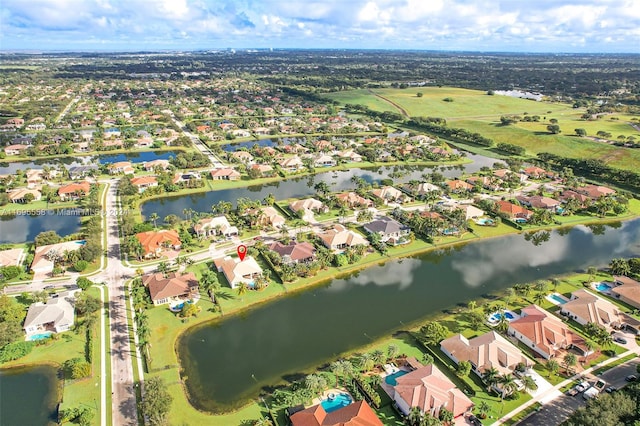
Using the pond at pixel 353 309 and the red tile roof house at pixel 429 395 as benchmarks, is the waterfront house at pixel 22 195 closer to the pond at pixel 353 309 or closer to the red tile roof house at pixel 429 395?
the pond at pixel 353 309

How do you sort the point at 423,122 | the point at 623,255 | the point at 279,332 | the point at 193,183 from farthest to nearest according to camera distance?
the point at 423,122
the point at 193,183
the point at 623,255
the point at 279,332

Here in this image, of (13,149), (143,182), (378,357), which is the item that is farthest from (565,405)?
(13,149)

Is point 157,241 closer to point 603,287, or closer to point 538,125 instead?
point 603,287

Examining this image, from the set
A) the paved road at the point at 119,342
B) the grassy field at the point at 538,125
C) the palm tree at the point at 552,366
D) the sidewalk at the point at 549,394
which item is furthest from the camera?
the grassy field at the point at 538,125

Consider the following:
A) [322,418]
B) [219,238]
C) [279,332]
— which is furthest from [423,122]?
[322,418]

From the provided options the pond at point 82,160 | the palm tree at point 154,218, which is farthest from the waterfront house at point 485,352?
the pond at point 82,160

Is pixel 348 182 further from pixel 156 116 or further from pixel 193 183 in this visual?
pixel 156 116

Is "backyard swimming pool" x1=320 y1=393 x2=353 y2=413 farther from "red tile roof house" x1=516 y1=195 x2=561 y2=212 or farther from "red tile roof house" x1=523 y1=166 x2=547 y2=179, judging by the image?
"red tile roof house" x1=523 y1=166 x2=547 y2=179
